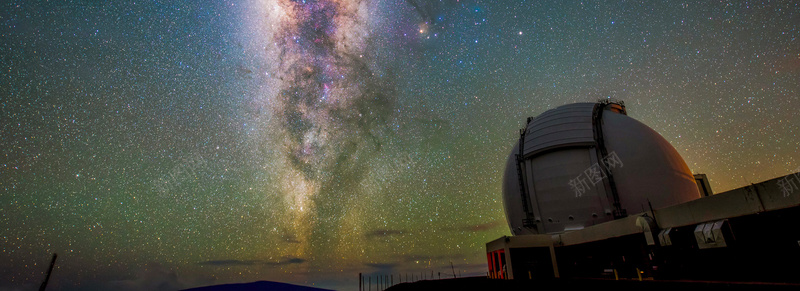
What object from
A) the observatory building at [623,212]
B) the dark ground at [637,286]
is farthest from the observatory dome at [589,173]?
the dark ground at [637,286]

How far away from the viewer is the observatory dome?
20.6 m

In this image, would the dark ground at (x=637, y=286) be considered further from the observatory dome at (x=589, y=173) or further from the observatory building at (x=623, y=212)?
the observatory dome at (x=589, y=173)

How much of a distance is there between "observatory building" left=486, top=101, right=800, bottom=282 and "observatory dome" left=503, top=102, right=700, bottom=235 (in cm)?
7

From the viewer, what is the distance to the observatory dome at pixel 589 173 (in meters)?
20.6

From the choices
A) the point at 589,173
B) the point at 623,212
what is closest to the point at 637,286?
the point at 623,212

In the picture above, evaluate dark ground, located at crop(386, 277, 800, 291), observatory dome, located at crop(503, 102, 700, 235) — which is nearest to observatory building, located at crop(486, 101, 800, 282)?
observatory dome, located at crop(503, 102, 700, 235)

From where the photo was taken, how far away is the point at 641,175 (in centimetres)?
2078

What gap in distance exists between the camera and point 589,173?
21.7 m

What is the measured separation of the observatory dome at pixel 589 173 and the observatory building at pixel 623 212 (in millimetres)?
71

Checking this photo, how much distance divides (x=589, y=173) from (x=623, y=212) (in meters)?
3.19

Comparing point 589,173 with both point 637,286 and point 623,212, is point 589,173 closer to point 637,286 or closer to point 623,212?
point 623,212

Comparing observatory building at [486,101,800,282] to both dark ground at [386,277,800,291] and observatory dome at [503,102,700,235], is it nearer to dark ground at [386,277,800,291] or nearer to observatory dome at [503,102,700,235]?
observatory dome at [503,102,700,235]

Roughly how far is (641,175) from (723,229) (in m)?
9.07

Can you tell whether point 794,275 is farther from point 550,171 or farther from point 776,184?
point 550,171
